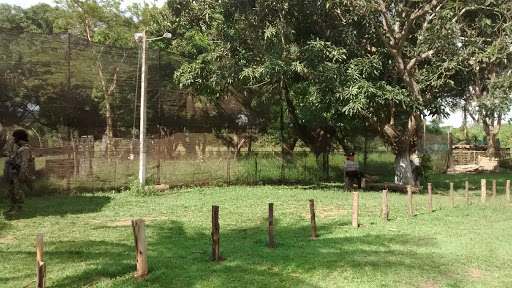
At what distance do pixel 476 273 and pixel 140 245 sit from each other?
3.96 m

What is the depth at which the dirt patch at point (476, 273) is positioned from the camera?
16.6 ft

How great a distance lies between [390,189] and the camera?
1477cm

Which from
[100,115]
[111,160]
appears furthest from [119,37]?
[111,160]

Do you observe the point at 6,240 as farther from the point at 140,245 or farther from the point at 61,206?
the point at 61,206

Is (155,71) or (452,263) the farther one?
(155,71)

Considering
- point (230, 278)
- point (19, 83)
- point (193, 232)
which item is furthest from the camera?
point (19, 83)

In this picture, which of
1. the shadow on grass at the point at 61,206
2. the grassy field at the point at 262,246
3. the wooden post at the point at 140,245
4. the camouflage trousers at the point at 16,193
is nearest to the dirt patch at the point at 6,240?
the grassy field at the point at 262,246

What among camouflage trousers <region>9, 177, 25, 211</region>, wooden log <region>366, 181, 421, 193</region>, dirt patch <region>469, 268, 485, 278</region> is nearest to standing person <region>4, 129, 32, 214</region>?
camouflage trousers <region>9, 177, 25, 211</region>

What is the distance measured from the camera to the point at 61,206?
10.1 m

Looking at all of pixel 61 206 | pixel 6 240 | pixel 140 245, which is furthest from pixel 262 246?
pixel 61 206

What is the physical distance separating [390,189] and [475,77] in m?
4.73

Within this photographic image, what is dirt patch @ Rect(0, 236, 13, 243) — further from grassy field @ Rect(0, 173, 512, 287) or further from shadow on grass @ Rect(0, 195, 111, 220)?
shadow on grass @ Rect(0, 195, 111, 220)

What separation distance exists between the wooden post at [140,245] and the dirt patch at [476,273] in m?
3.81

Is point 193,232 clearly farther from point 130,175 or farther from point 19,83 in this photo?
point 19,83
